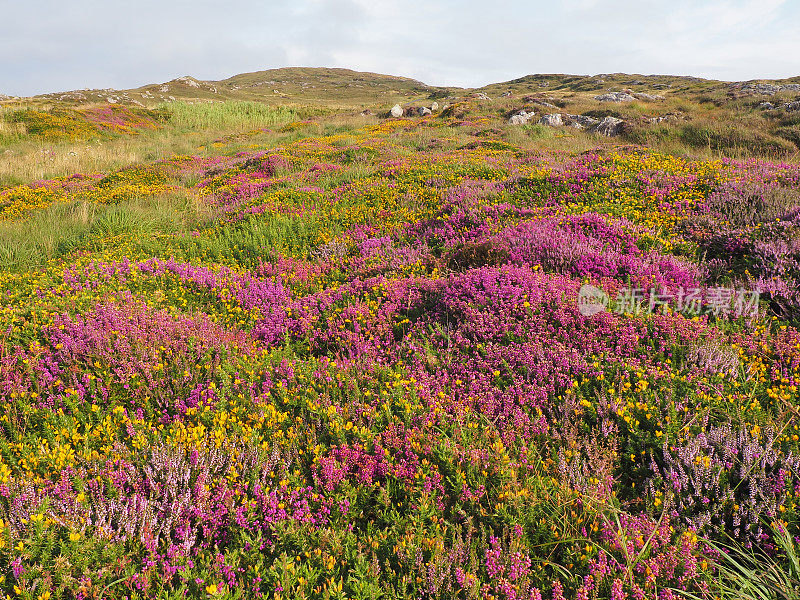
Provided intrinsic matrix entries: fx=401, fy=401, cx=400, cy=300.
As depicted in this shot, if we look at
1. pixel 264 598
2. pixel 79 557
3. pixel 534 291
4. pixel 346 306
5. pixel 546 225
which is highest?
pixel 546 225

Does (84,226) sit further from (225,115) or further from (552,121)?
(225,115)

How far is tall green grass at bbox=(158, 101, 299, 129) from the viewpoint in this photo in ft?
116

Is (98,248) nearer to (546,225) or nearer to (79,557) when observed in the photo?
(79,557)

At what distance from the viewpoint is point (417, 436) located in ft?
9.23

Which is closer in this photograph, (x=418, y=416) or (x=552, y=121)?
(x=418, y=416)

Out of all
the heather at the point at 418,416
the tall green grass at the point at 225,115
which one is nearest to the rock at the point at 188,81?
the tall green grass at the point at 225,115

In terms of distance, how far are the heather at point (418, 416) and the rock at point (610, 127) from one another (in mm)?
13298

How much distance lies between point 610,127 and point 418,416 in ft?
66.7

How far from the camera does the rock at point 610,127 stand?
18047 mm

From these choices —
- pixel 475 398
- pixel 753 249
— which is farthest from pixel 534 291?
pixel 753 249

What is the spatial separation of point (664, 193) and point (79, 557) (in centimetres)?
879

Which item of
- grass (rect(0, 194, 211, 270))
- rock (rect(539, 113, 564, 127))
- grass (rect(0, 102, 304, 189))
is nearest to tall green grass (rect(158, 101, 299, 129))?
grass (rect(0, 102, 304, 189))

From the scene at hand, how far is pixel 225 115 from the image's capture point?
1506 inches

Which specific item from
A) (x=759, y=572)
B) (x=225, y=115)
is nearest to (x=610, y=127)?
(x=759, y=572)
